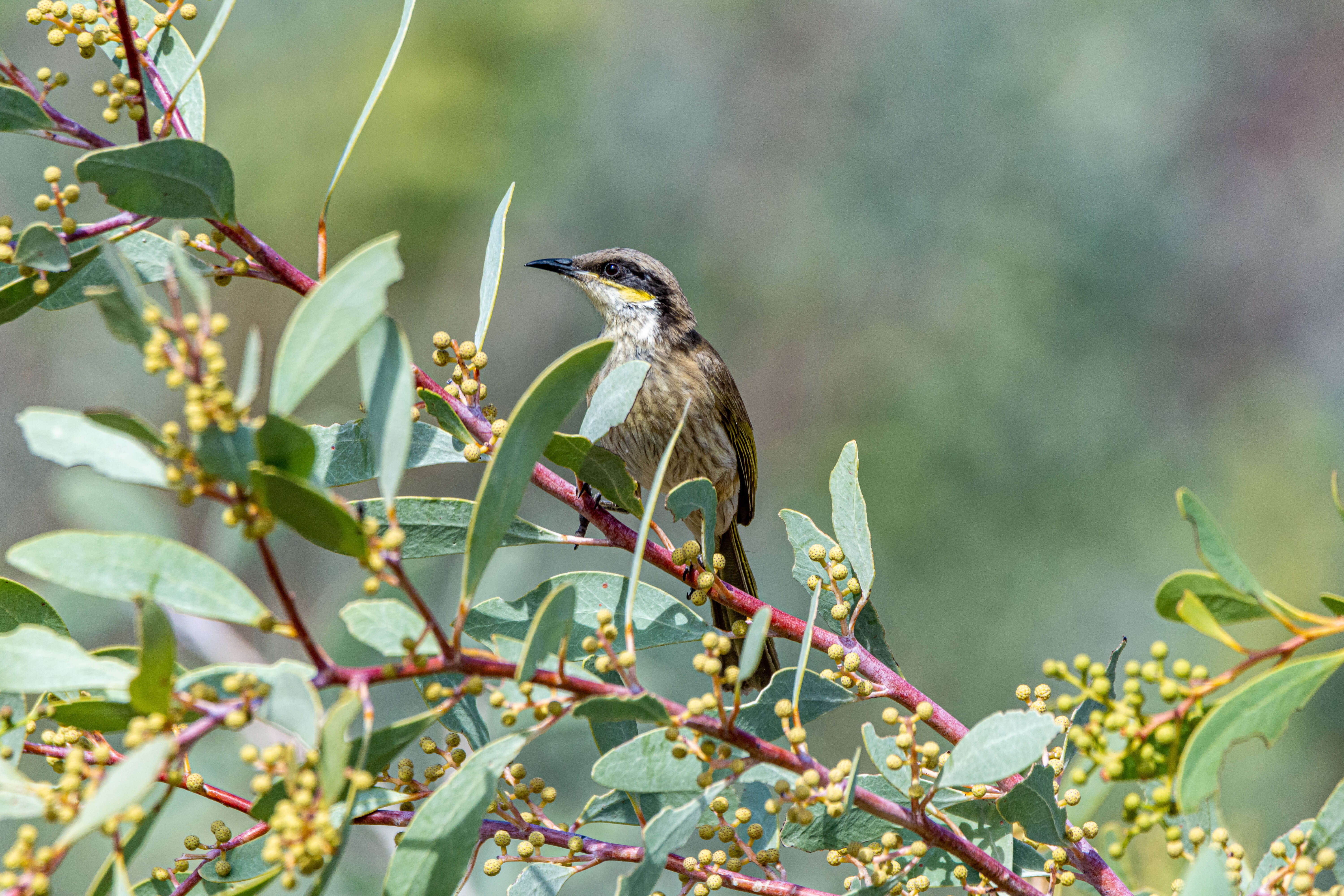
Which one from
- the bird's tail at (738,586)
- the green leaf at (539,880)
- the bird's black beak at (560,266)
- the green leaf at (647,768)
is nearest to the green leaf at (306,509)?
the green leaf at (647,768)

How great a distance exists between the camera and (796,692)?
3.75 ft

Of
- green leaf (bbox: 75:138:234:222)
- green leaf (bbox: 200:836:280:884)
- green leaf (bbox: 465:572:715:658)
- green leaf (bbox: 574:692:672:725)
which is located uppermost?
green leaf (bbox: 75:138:234:222)

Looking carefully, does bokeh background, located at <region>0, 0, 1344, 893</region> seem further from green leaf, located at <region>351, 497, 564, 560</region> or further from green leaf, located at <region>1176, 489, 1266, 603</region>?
green leaf, located at <region>1176, 489, 1266, 603</region>

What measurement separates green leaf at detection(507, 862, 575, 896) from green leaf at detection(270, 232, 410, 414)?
2.35 ft

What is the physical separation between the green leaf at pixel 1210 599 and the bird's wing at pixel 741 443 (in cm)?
266

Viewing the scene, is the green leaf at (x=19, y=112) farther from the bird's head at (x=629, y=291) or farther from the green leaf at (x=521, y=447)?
the bird's head at (x=629, y=291)

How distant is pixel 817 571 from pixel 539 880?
0.69 metres

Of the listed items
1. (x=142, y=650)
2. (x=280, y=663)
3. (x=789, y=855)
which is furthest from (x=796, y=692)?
(x=789, y=855)

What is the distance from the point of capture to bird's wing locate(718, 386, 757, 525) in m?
3.76

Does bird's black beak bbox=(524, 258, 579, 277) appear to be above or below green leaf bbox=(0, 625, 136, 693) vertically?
above

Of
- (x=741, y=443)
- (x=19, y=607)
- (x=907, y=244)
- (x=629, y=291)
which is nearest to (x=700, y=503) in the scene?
(x=19, y=607)

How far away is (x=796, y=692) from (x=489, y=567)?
2.33 m

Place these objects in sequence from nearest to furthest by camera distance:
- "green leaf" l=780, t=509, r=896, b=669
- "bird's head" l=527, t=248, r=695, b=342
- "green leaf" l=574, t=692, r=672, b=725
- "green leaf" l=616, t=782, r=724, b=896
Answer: "green leaf" l=574, t=692, r=672, b=725
"green leaf" l=616, t=782, r=724, b=896
"green leaf" l=780, t=509, r=896, b=669
"bird's head" l=527, t=248, r=695, b=342

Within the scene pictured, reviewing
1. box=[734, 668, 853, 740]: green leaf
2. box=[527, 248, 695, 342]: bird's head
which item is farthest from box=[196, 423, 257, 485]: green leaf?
box=[527, 248, 695, 342]: bird's head
